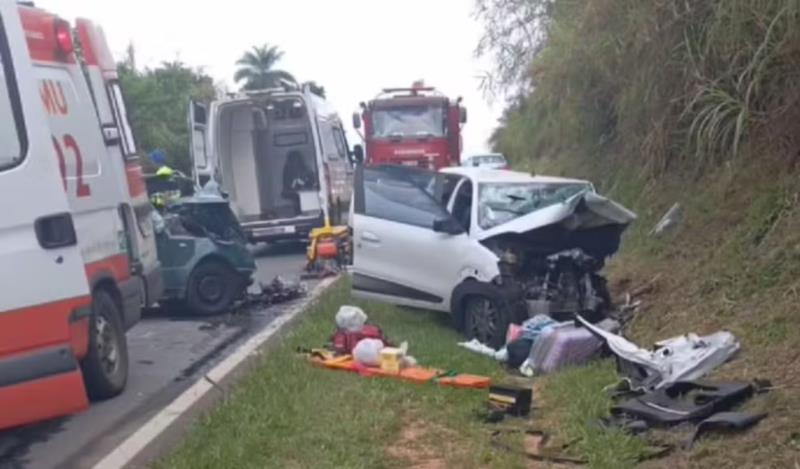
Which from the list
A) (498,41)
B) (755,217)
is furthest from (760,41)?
(498,41)

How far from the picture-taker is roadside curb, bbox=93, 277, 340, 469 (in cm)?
647

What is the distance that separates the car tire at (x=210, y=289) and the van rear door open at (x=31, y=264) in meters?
6.29

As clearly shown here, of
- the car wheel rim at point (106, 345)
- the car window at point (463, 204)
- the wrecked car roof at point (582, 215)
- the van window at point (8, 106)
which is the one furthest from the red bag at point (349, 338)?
the van window at point (8, 106)

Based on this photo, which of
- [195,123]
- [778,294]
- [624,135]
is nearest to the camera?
[778,294]

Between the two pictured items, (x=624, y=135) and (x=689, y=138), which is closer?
(x=689, y=138)

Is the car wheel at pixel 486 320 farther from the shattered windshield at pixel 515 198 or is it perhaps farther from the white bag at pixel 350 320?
the white bag at pixel 350 320

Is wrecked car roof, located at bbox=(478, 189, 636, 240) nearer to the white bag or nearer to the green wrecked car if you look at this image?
the white bag

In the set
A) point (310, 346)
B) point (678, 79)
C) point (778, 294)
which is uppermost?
point (678, 79)

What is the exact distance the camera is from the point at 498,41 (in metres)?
19.2

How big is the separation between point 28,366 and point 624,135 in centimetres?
987

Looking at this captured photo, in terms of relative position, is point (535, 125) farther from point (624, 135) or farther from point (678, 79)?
point (678, 79)

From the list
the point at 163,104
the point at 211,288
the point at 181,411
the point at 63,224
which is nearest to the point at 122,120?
the point at 181,411

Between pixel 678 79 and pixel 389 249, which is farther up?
pixel 678 79

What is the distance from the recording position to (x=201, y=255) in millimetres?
12484
